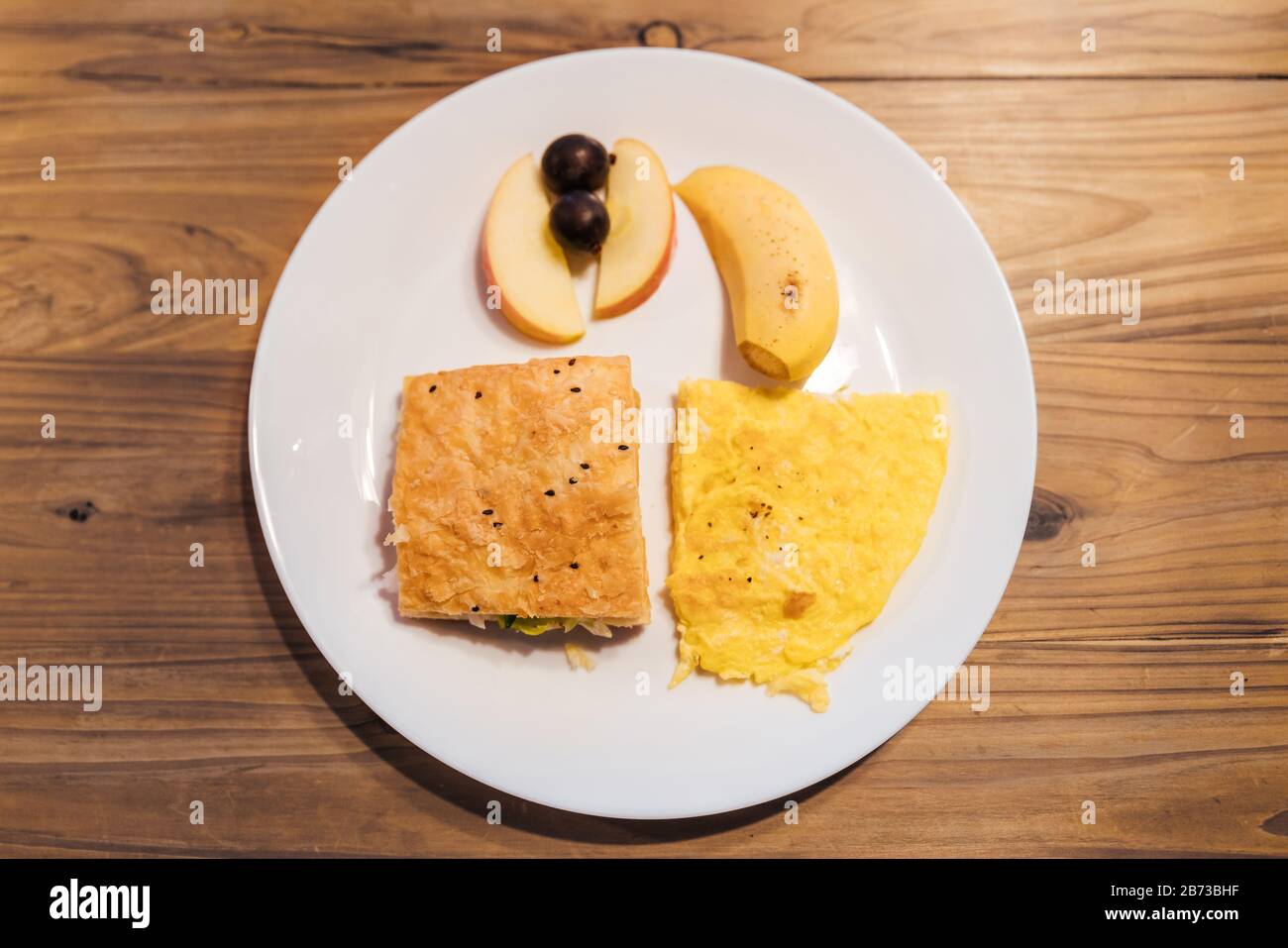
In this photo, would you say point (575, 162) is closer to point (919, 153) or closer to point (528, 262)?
point (528, 262)

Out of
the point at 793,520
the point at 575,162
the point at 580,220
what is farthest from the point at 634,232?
the point at 793,520

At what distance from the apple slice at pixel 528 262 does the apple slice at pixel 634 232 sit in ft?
0.51

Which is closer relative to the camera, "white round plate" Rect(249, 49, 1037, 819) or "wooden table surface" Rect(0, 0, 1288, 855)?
"white round plate" Rect(249, 49, 1037, 819)

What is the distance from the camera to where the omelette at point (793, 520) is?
10.7ft

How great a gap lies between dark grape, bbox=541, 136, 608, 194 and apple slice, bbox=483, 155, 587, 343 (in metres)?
0.11

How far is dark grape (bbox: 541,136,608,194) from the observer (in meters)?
3.40

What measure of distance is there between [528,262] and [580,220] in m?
0.28

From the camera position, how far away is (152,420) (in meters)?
3.62

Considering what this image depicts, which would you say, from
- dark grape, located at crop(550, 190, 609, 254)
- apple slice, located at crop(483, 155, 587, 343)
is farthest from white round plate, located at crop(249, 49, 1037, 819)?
dark grape, located at crop(550, 190, 609, 254)

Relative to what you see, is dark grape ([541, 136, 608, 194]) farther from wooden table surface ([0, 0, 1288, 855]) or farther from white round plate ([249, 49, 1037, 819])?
wooden table surface ([0, 0, 1288, 855])

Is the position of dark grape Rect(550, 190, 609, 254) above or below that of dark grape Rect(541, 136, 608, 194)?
below

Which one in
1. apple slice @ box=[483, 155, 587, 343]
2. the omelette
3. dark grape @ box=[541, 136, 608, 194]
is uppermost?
dark grape @ box=[541, 136, 608, 194]

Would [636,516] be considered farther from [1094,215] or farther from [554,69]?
[1094,215]

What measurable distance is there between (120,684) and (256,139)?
7.67ft
